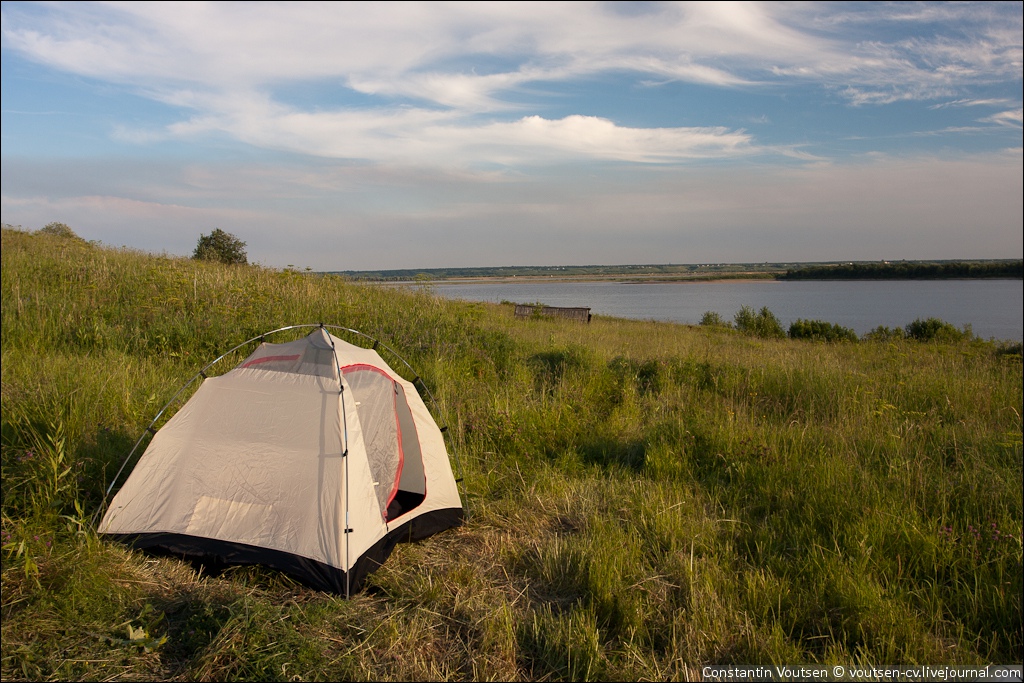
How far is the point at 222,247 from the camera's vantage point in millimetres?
18406

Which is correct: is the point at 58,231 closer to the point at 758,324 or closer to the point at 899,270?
the point at 758,324

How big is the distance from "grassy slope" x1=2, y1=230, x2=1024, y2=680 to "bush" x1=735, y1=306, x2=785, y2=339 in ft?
67.1

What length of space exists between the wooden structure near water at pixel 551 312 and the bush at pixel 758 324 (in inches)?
400

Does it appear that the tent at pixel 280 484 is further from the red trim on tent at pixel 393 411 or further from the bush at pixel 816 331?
the bush at pixel 816 331

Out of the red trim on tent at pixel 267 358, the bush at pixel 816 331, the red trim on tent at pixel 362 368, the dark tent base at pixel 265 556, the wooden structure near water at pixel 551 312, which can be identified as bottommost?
the bush at pixel 816 331

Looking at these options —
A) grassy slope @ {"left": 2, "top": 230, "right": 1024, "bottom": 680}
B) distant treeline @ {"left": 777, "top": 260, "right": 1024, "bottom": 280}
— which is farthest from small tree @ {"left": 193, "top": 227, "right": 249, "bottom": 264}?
distant treeline @ {"left": 777, "top": 260, "right": 1024, "bottom": 280}

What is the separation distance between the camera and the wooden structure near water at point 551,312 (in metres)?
18.8

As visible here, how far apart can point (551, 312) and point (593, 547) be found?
1643 centimetres

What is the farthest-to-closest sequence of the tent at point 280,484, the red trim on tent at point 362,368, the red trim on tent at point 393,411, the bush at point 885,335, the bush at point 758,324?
the bush at point 758,324
the bush at point 885,335
the red trim on tent at point 393,411
the red trim on tent at point 362,368
the tent at point 280,484

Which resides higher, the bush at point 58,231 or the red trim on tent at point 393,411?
the bush at point 58,231

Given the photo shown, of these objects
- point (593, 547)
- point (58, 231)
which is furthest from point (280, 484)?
point (58, 231)

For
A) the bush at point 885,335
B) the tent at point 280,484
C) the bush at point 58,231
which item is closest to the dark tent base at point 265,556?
the tent at point 280,484

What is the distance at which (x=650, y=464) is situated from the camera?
5629 millimetres

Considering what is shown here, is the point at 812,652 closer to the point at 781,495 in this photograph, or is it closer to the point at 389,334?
the point at 781,495
